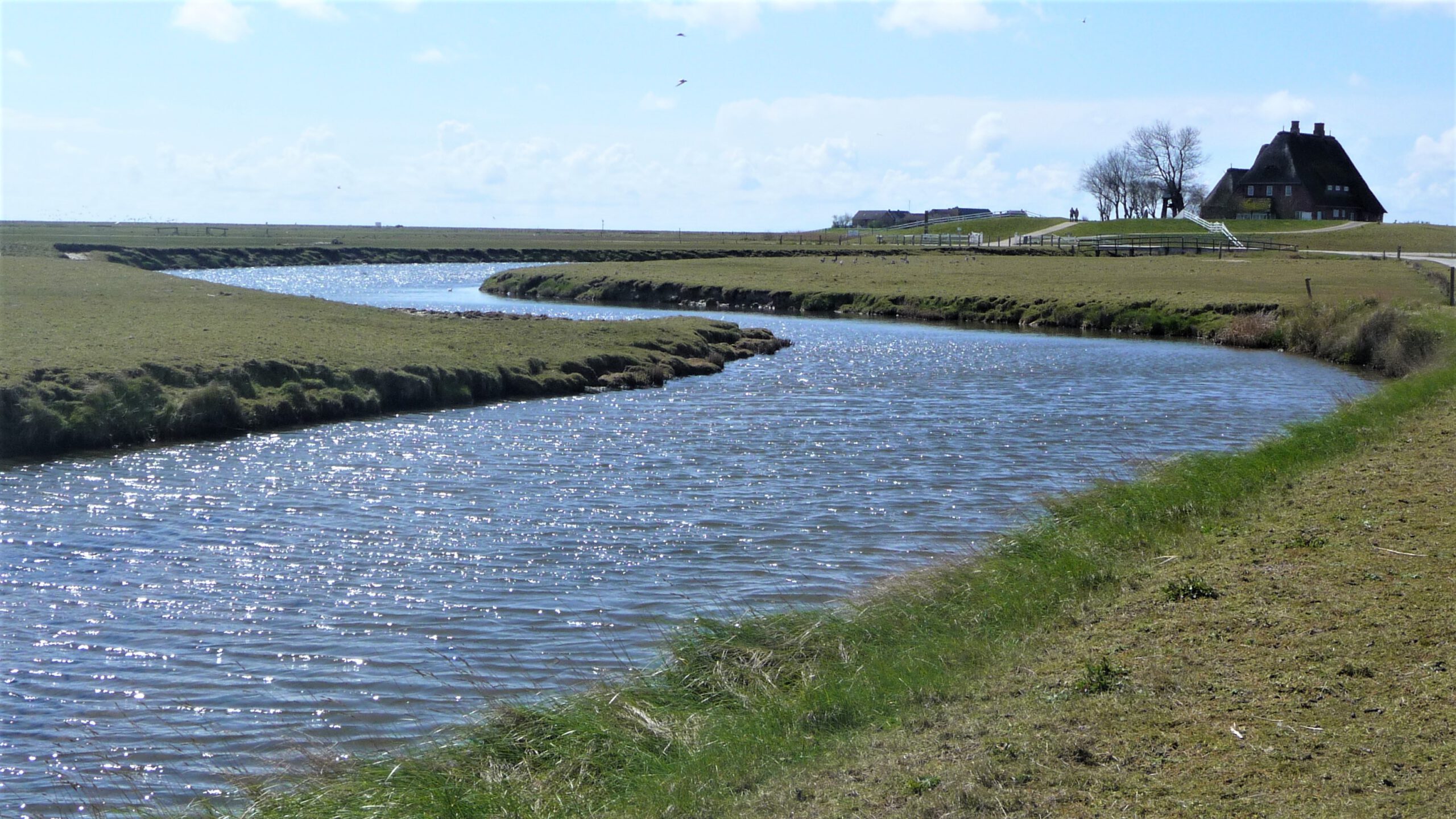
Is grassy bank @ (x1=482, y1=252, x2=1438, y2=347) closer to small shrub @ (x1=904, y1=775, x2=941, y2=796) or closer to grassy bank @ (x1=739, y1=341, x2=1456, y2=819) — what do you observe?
grassy bank @ (x1=739, y1=341, x2=1456, y2=819)

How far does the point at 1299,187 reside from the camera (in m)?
112

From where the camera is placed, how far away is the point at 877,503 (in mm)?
16984

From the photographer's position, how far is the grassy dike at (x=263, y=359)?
72.4ft

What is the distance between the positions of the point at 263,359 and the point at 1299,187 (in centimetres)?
10849

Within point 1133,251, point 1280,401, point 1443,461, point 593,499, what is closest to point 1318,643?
point 1443,461

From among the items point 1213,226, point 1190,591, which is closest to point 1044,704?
point 1190,591

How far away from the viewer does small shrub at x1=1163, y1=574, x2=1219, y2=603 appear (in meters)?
9.61

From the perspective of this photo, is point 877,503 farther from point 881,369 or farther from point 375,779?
point 881,369

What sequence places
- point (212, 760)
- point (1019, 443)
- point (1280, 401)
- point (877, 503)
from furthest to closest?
point (1280, 401) < point (1019, 443) < point (877, 503) < point (212, 760)

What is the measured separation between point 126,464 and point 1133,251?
77.2 metres

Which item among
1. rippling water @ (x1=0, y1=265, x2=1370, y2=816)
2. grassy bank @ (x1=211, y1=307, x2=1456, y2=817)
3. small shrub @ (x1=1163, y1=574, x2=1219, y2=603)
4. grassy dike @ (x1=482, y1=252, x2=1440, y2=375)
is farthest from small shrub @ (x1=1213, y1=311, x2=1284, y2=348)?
small shrub @ (x1=1163, y1=574, x2=1219, y2=603)

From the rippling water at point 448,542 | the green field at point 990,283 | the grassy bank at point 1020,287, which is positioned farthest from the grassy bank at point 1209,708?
the green field at point 990,283

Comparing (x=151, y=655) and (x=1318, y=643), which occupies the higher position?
(x=1318, y=643)

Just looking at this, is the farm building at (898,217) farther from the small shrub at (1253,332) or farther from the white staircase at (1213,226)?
the small shrub at (1253,332)
